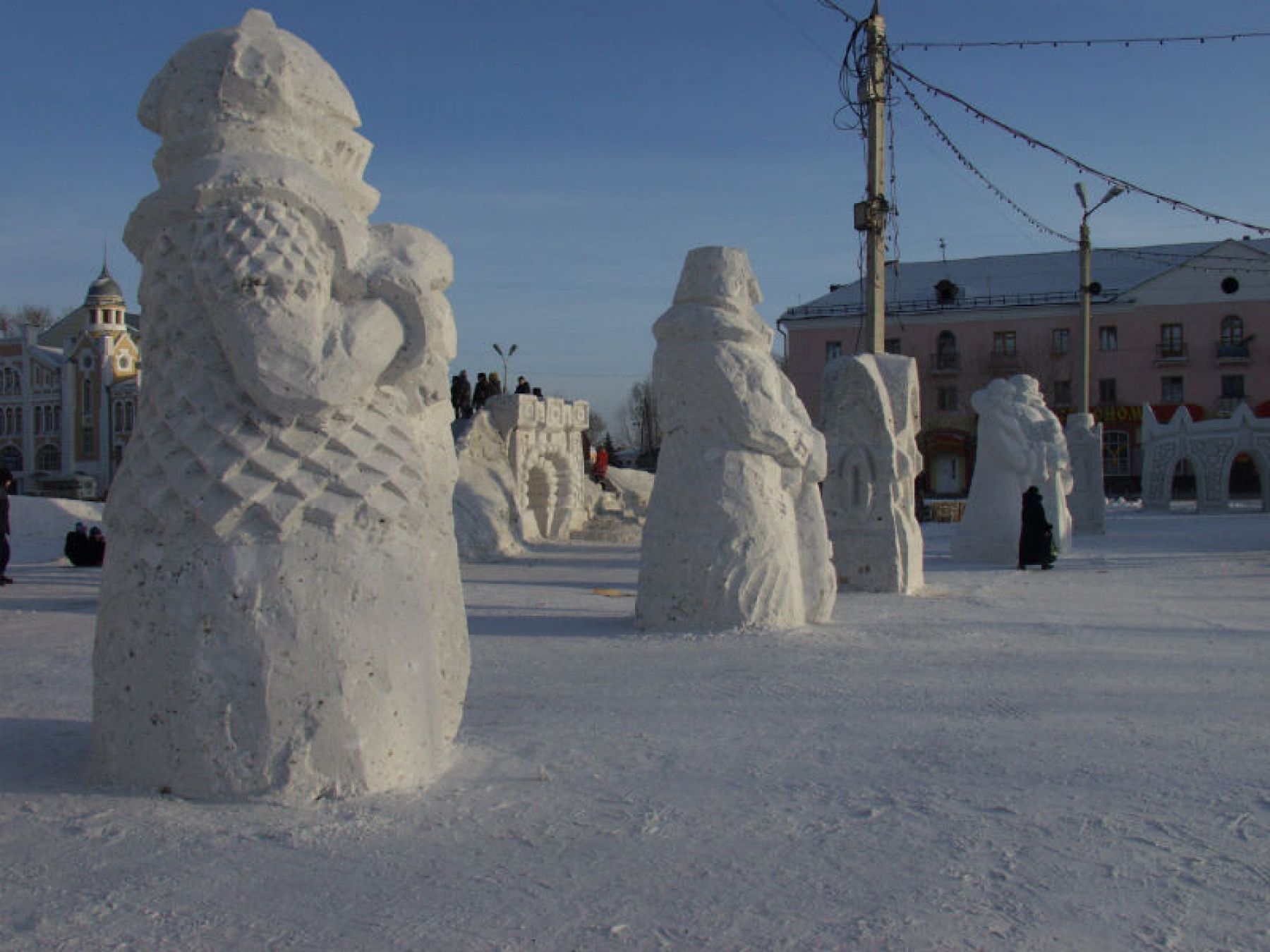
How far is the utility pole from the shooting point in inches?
501

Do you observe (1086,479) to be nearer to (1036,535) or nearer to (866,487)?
(1036,535)

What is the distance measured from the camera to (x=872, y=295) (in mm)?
12820

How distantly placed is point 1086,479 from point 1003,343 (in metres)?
21.7

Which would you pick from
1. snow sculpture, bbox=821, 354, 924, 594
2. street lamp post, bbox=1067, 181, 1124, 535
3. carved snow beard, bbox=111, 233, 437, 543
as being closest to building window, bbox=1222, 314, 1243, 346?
street lamp post, bbox=1067, 181, 1124, 535

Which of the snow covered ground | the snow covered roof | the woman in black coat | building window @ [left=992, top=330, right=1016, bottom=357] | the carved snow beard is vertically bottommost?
the snow covered ground

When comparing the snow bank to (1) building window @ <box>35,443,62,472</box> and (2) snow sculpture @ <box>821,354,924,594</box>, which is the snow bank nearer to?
(2) snow sculpture @ <box>821,354,924,594</box>

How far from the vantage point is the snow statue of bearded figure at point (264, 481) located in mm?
3236

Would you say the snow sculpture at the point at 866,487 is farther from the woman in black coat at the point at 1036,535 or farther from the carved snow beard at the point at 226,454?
the carved snow beard at the point at 226,454

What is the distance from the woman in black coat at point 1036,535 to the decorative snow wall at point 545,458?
24.5 feet

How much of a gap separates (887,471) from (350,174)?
6714 mm

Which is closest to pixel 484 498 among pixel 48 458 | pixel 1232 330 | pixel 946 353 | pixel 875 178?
pixel 875 178

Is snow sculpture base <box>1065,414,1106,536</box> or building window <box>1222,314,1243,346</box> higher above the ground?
building window <box>1222,314,1243,346</box>

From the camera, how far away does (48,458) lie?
45875 mm

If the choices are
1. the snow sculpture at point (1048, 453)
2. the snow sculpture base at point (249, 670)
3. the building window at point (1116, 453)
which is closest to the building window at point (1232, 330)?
the building window at point (1116, 453)
